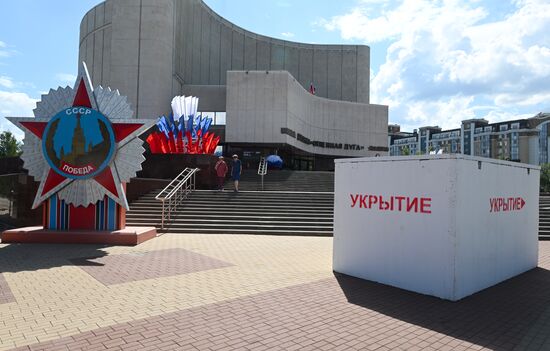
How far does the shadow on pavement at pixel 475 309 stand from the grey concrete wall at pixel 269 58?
127 feet

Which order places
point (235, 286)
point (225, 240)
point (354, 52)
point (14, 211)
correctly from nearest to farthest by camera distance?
1. point (235, 286)
2. point (225, 240)
3. point (14, 211)
4. point (354, 52)

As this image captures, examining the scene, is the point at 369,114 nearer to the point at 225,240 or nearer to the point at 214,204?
→ the point at 214,204

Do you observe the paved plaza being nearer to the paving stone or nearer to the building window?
the paving stone

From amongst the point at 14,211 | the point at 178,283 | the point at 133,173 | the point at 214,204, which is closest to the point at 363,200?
the point at 178,283

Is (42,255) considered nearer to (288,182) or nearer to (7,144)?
(288,182)

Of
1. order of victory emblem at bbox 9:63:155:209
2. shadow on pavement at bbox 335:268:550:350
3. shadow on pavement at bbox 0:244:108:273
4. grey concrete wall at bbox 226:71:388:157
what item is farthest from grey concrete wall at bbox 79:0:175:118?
shadow on pavement at bbox 335:268:550:350

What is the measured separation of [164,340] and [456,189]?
4.24m

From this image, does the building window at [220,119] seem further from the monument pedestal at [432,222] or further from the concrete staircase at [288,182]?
the monument pedestal at [432,222]

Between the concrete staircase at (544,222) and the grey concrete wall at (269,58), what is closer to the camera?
the concrete staircase at (544,222)

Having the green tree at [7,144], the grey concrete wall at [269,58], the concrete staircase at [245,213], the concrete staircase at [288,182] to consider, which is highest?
the grey concrete wall at [269,58]

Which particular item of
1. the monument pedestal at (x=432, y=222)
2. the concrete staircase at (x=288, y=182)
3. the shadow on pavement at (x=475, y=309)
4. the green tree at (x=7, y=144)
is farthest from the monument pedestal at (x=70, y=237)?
the green tree at (x=7, y=144)

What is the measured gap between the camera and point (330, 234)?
488 inches

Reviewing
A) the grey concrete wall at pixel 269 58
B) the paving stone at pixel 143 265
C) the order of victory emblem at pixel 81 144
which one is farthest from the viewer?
the grey concrete wall at pixel 269 58

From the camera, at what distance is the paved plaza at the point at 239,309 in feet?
13.2
